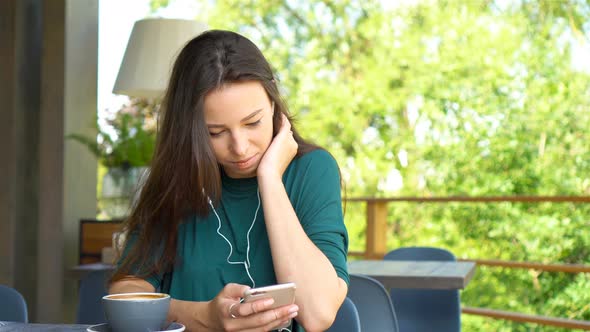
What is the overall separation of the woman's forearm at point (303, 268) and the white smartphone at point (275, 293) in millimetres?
159

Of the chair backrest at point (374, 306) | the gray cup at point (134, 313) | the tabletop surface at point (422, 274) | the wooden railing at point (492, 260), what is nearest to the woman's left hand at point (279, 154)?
the gray cup at point (134, 313)

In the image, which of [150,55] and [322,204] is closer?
[322,204]

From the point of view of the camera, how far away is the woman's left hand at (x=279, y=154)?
1417 mm

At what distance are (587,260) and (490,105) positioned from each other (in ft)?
8.11

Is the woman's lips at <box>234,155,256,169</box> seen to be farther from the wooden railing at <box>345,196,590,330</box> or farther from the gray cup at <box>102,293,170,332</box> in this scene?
the wooden railing at <box>345,196,590,330</box>

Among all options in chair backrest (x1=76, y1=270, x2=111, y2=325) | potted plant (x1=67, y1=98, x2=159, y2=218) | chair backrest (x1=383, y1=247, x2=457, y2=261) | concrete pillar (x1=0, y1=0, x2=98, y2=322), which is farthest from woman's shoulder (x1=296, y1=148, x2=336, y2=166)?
concrete pillar (x1=0, y1=0, x2=98, y2=322)

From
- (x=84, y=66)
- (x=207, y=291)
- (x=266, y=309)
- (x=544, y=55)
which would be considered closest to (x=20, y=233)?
(x=84, y=66)

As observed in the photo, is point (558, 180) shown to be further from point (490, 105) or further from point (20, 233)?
point (20, 233)

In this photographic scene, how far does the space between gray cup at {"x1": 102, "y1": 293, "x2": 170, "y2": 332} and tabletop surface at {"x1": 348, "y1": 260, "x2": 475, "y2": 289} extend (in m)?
1.56

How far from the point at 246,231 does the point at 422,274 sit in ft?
4.18

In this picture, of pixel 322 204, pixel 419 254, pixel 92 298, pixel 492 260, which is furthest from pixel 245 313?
pixel 492 260

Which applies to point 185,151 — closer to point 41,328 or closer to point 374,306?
point 41,328

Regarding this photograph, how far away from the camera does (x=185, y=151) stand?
1444 mm

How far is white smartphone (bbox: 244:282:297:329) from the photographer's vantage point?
44.4 inches
